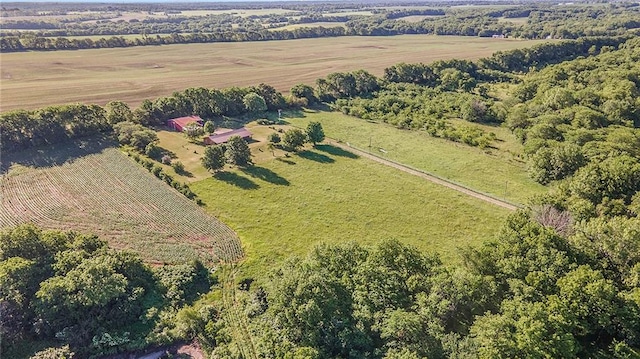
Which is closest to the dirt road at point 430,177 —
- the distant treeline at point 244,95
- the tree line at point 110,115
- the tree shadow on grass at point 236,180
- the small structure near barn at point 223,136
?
the small structure near barn at point 223,136

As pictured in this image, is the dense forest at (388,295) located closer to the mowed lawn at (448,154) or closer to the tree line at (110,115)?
the mowed lawn at (448,154)

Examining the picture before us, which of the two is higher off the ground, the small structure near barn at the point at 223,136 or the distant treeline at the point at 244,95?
the distant treeline at the point at 244,95

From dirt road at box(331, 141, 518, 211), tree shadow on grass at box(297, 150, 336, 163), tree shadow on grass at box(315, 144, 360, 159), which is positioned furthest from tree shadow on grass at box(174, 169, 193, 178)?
dirt road at box(331, 141, 518, 211)

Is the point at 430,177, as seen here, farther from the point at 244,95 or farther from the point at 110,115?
the point at 110,115

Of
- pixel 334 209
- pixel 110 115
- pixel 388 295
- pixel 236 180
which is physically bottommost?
pixel 334 209

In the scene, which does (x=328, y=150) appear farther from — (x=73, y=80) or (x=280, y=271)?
(x=73, y=80)

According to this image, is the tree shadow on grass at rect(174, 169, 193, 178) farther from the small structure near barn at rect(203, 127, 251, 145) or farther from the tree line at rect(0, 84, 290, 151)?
the tree line at rect(0, 84, 290, 151)

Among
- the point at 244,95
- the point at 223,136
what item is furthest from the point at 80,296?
the point at 244,95

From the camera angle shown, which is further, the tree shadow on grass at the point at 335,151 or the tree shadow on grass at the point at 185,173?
the tree shadow on grass at the point at 335,151
